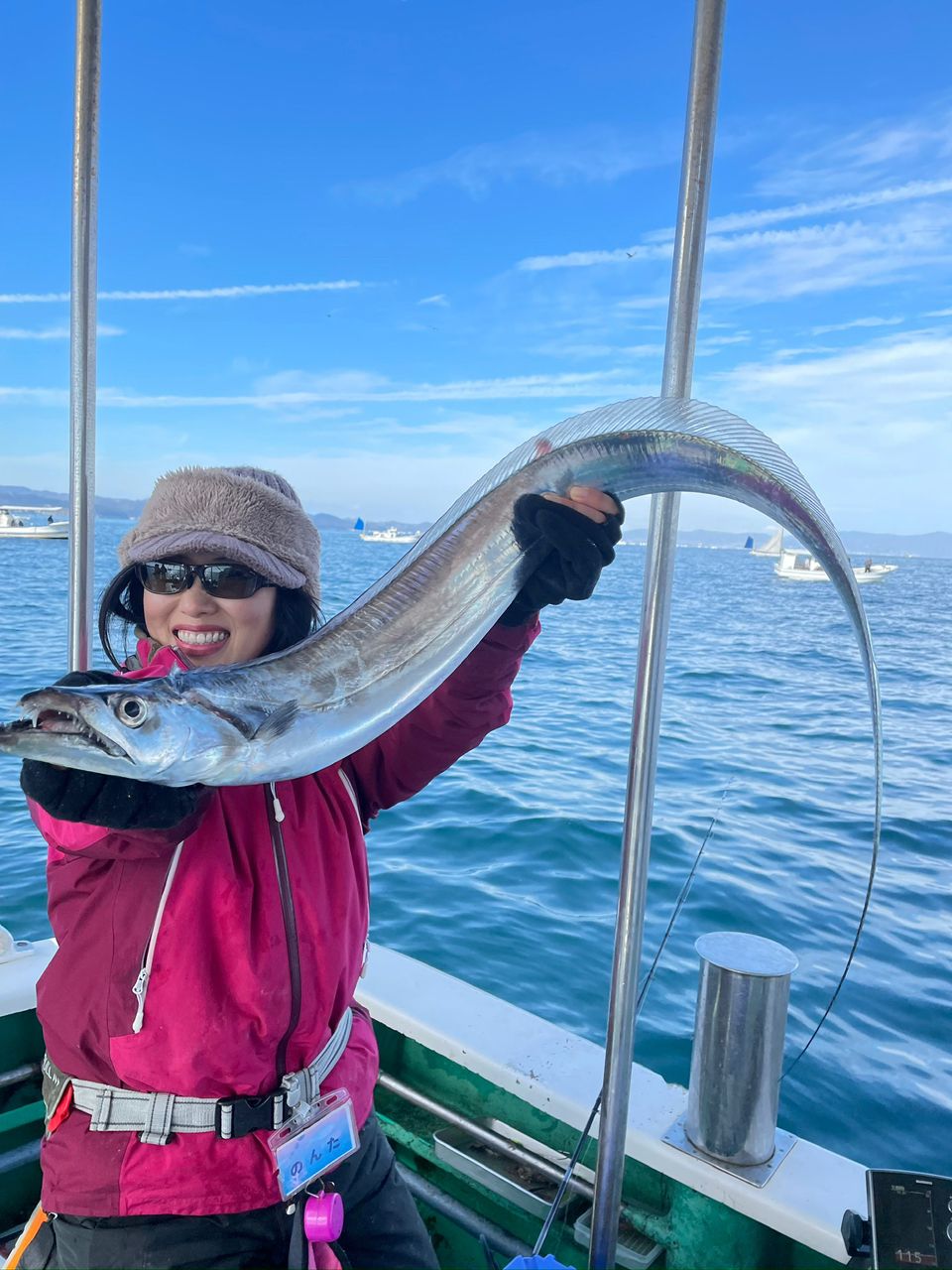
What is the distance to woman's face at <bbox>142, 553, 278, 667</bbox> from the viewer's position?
2.30m

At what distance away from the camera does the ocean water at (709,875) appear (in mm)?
5582

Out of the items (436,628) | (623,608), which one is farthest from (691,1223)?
(623,608)

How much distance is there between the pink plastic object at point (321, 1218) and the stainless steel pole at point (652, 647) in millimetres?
726

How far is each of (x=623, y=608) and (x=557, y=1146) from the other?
40.0m

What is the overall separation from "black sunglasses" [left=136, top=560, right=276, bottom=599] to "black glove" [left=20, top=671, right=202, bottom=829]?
62 cm

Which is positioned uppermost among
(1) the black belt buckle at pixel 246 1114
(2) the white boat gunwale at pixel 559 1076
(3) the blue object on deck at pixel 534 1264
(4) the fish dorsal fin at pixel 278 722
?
(4) the fish dorsal fin at pixel 278 722

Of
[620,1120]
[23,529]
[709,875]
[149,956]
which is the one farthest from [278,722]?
[23,529]

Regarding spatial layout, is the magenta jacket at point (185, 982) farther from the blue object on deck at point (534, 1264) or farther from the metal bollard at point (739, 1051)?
the metal bollard at point (739, 1051)

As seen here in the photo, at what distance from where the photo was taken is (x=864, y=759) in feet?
42.1

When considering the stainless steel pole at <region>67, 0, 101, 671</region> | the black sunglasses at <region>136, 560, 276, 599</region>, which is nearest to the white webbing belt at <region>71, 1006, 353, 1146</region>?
the black sunglasses at <region>136, 560, 276, 599</region>

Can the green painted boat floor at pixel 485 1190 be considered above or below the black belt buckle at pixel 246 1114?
below

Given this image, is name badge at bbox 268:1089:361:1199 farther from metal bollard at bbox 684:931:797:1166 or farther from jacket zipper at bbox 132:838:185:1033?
metal bollard at bbox 684:931:797:1166

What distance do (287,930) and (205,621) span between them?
0.79m

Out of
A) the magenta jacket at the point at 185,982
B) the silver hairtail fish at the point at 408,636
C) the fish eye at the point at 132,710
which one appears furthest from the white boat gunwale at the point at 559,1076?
the fish eye at the point at 132,710
